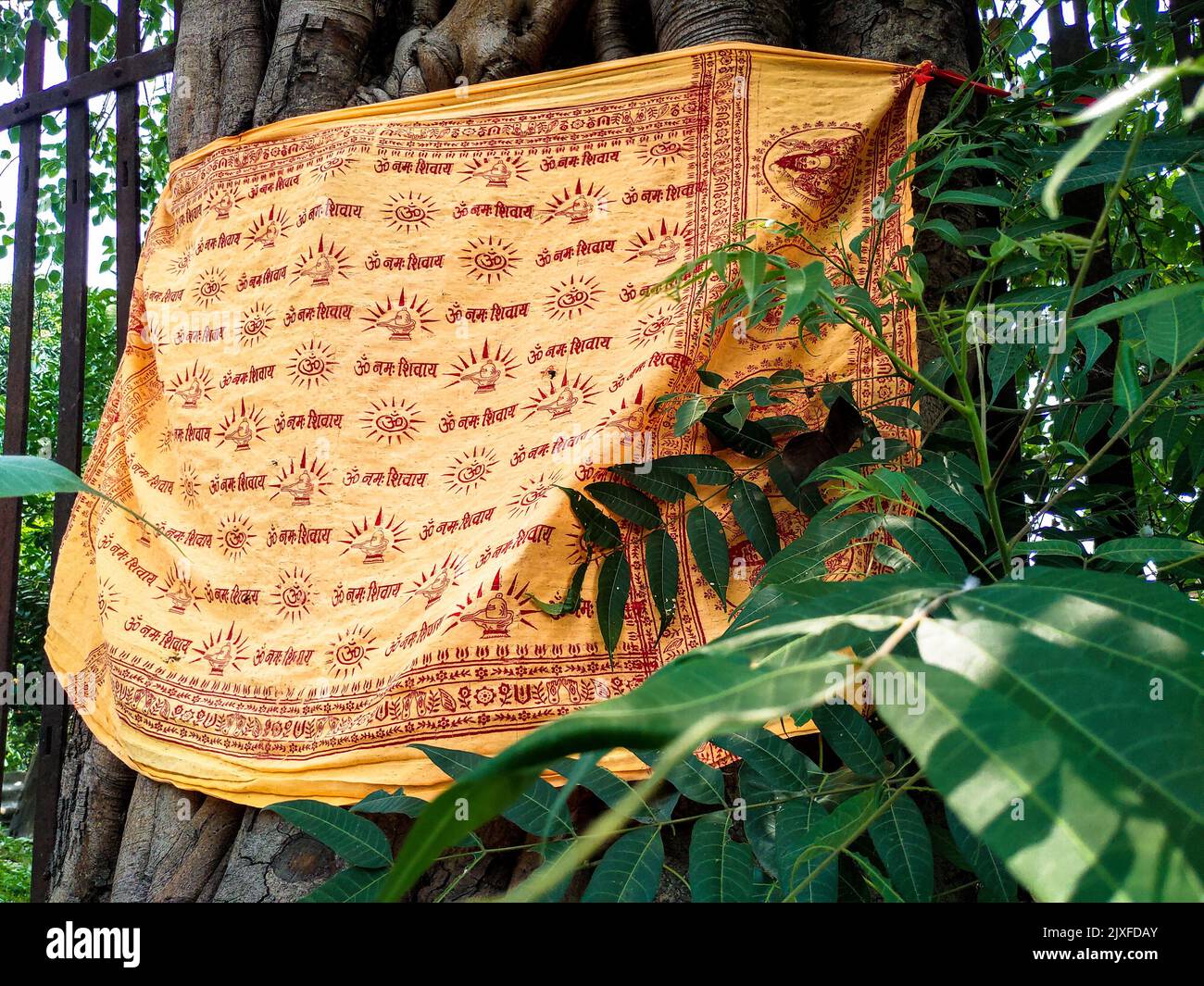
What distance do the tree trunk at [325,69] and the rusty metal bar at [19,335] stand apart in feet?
1.39

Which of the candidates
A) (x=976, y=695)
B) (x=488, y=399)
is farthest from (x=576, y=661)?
(x=976, y=695)

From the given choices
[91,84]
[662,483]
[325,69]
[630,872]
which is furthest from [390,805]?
[91,84]

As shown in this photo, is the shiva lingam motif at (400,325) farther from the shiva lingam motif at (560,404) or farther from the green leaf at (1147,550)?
the green leaf at (1147,550)

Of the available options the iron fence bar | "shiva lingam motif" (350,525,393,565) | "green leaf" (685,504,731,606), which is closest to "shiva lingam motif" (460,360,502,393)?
"shiva lingam motif" (350,525,393,565)

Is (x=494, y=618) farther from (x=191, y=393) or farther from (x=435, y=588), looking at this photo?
(x=191, y=393)

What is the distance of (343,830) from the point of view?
3.18ft

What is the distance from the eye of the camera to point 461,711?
1413 mm

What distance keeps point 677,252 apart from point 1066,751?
146 centimetres

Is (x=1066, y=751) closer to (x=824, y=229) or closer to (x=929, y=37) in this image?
(x=824, y=229)

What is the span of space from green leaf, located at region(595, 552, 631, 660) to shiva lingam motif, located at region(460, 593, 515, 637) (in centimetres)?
18

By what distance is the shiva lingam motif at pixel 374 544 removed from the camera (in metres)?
1.62

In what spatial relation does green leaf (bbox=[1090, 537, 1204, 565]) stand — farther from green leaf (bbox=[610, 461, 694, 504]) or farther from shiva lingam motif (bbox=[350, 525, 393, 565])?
shiva lingam motif (bbox=[350, 525, 393, 565])

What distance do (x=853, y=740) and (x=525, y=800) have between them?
33 cm

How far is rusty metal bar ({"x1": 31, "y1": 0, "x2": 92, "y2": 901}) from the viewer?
6.40 ft
